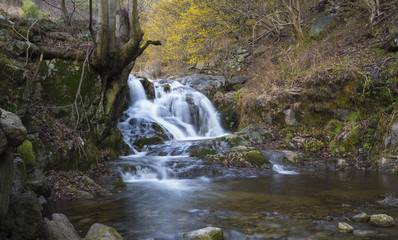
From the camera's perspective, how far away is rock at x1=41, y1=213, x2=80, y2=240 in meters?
3.00

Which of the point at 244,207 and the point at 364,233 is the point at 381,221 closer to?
the point at 364,233

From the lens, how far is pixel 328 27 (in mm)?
13469

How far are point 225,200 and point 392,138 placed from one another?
5193 mm

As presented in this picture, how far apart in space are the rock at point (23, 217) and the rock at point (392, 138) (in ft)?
26.7

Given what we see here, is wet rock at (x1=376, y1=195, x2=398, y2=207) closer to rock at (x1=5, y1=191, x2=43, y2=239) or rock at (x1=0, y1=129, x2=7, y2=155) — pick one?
rock at (x1=5, y1=191, x2=43, y2=239)

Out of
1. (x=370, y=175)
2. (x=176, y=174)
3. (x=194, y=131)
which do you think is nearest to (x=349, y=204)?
(x=370, y=175)

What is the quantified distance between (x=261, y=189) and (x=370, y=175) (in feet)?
10.2

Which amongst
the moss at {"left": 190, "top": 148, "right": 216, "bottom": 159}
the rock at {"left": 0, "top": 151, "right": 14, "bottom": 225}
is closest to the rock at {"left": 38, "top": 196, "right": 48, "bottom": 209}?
the rock at {"left": 0, "top": 151, "right": 14, "bottom": 225}

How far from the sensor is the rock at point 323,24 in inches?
532

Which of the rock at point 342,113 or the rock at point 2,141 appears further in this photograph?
the rock at point 342,113

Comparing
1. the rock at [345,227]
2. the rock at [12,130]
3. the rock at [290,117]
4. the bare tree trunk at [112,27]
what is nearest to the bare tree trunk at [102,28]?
the bare tree trunk at [112,27]

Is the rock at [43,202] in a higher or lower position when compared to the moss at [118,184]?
higher

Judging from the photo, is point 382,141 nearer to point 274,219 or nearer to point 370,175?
point 370,175

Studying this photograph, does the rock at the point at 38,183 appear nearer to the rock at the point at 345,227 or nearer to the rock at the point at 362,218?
the rock at the point at 345,227
